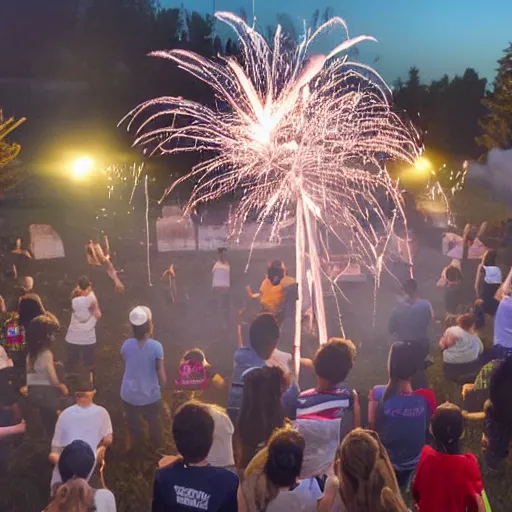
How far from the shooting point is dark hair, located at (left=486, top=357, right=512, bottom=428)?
6004 mm

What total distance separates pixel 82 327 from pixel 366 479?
620cm

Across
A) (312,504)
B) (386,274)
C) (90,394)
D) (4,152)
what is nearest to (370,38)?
(386,274)

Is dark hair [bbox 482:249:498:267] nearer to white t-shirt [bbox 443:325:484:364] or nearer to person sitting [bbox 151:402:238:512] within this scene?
white t-shirt [bbox 443:325:484:364]

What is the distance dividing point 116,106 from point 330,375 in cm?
2433

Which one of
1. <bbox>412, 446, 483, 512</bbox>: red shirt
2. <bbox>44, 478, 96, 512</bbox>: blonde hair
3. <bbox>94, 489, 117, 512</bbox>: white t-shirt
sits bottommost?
<bbox>412, 446, 483, 512</bbox>: red shirt

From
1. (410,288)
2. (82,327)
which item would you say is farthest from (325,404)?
(82,327)

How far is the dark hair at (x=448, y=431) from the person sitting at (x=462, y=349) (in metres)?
4.11

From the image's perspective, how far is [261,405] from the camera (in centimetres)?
471

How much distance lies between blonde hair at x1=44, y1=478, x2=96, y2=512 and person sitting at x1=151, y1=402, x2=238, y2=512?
441mm

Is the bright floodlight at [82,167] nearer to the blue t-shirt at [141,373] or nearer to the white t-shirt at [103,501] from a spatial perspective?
the blue t-shirt at [141,373]

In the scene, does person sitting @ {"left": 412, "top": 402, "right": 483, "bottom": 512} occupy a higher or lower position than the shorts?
higher

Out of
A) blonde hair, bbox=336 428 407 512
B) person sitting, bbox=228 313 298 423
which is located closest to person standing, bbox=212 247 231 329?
person sitting, bbox=228 313 298 423

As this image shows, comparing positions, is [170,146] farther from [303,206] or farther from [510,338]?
[510,338]

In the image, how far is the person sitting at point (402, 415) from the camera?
5.25 m
